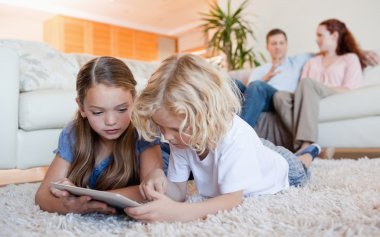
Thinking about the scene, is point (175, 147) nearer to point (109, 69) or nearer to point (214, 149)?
point (214, 149)

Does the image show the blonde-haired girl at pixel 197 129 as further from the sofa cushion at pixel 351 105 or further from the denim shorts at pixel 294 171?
the sofa cushion at pixel 351 105

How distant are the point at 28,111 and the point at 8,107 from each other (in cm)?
9

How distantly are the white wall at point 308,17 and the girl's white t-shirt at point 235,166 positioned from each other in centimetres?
238

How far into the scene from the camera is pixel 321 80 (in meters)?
2.29

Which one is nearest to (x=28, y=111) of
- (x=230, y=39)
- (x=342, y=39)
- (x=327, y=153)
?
(x=327, y=153)

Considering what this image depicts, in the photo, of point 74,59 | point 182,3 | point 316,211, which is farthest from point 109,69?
point 182,3

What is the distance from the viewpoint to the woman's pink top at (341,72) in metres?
2.13

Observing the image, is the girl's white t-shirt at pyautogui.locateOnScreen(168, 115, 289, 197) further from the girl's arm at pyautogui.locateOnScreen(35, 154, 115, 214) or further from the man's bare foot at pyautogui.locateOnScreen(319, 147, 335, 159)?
the man's bare foot at pyautogui.locateOnScreen(319, 147, 335, 159)

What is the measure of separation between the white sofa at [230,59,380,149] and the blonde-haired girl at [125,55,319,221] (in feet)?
4.12

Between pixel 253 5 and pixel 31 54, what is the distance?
102 inches

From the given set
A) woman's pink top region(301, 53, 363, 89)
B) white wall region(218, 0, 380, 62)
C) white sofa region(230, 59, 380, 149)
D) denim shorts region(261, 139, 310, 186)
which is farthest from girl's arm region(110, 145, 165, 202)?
white wall region(218, 0, 380, 62)

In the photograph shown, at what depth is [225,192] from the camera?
0.72 metres

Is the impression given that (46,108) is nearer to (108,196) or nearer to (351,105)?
(108,196)

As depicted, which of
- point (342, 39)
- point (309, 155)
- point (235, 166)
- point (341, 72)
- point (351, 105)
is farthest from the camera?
point (342, 39)
